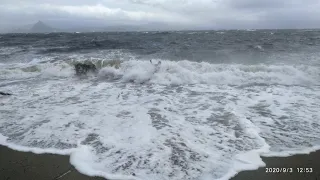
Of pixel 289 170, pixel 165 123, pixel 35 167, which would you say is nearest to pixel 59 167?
pixel 35 167

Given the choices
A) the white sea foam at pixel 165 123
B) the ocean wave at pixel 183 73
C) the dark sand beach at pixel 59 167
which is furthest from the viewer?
the ocean wave at pixel 183 73

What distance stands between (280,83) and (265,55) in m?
9.62

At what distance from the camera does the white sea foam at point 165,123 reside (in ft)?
16.0

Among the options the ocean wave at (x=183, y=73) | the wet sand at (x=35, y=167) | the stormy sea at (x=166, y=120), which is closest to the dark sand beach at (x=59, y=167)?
the wet sand at (x=35, y=167)

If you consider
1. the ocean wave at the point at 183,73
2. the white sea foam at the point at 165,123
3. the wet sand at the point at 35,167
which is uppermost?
the ocean wave at the point at 183,73

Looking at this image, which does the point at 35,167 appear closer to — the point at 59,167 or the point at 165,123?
the point at 59,167

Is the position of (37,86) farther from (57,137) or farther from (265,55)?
(265,55)

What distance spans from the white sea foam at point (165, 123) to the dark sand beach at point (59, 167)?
18 centimetres

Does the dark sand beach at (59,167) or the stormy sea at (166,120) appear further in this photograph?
the stormy sea at (166,120)

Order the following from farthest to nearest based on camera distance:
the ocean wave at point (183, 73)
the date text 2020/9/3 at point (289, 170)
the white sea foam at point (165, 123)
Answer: the ocean wave at point (183, 73)
the white sea foam at point (165, 123)
the date text 2020/9/3 at point (289, 170)

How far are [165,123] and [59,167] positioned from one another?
113 inches

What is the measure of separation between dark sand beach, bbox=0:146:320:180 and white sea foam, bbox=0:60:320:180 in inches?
7.3

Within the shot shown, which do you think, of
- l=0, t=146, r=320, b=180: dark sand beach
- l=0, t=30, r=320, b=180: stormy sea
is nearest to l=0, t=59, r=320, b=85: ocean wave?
l=0, t=30, r=320, b=180: stormy sea

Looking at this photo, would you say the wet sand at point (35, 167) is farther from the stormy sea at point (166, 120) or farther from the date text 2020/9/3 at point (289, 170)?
the date text 2020/9/3 at point (289, 170)
